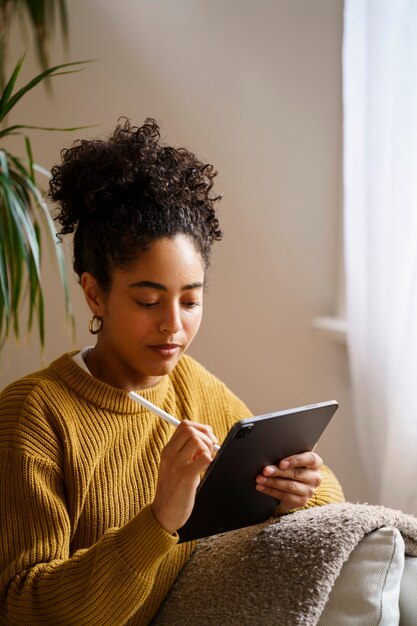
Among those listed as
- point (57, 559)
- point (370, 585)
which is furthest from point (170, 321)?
point (370, 585)

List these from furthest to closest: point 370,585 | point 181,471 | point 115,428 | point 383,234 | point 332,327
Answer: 1. point 332,327
2. point 383,234
3. point 115,428
4. point 370,585
5. point 181,471

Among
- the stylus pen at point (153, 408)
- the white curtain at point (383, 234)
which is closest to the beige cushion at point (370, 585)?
the stylus pen at point (153, 408)

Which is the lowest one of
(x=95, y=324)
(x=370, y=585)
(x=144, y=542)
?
(x=370, y=585)

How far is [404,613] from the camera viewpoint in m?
1.39

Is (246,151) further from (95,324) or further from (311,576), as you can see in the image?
(311,576)

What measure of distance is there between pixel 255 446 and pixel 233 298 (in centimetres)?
128

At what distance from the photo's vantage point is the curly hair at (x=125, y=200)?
4.50 ft

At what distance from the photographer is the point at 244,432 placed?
1216 millimetres

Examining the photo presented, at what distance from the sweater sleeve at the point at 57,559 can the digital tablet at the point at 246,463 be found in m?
0.10

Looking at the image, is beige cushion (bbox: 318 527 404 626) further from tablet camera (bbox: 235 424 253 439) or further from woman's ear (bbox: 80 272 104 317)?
woman's ear (bbox: 80 272 104 317)

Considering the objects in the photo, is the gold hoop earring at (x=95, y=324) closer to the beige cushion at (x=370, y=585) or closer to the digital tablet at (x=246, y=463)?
the digital tablet at (x=246, y=463)

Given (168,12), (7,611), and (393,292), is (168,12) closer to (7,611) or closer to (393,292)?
(393,292)

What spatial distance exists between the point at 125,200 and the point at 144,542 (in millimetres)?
507

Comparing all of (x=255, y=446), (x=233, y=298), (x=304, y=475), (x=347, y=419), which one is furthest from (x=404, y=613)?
(x=233, y=298)
